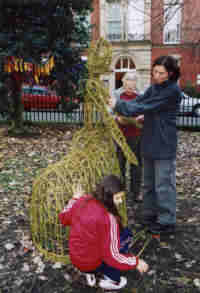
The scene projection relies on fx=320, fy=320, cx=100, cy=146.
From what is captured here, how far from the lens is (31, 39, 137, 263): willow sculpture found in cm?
287

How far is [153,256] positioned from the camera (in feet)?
10.5

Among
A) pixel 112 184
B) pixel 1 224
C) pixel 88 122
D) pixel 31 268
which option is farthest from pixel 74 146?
pixel 1 224

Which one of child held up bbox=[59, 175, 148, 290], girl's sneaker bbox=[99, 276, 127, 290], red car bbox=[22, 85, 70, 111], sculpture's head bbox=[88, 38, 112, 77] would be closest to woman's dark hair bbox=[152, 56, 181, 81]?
sculpture's head bbox=[88, 38, 112, 77]

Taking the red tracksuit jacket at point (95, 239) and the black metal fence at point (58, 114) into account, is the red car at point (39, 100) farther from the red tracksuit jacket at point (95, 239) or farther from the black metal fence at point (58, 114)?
the red tracksuit jacket at point (95, 239)

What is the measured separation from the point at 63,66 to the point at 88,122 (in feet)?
21.1

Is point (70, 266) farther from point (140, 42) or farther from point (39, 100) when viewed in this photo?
point (140, 42)

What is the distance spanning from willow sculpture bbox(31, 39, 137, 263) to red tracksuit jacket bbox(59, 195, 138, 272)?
0.44m

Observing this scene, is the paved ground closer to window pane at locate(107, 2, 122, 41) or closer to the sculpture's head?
the sculpture's head

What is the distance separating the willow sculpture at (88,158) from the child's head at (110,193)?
1.64ft

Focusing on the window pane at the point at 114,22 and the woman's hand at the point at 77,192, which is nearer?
the woman's hand at the point at 77,192

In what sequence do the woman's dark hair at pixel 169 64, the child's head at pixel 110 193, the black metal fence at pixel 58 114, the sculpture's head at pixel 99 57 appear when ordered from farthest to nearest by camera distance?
the black metal fence at pixel 58 114 → the woman's dark hair at pixel 169 64 → the sculpture's head at pixel 99 57 → the child's head at pixel 110 193

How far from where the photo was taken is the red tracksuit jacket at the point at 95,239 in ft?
7.73

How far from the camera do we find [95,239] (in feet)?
7.88

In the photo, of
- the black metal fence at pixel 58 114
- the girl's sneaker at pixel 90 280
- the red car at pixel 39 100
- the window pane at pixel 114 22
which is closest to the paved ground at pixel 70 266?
the girl's sneaker at pixel 90 280
